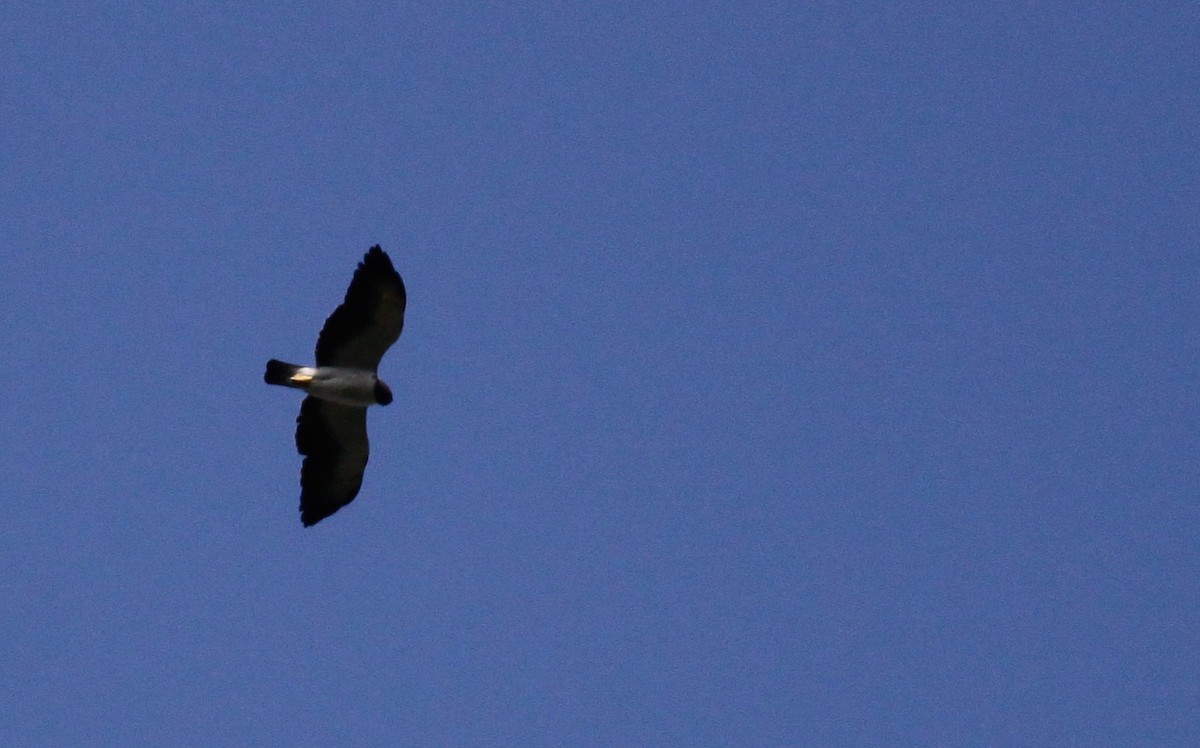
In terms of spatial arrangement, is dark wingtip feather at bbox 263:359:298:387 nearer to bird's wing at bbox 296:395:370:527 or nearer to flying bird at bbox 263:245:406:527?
flying bird at bbox 263:245:406:527

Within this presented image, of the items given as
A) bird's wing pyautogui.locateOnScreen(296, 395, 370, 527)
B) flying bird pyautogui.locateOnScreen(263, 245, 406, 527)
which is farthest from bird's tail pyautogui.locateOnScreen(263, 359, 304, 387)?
bird's wing pyautogui.locateOnScreen(296, 395, 370, 527)

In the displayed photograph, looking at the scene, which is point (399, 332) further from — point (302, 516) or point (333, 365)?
point (302, 516)

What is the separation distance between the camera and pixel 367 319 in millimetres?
23469

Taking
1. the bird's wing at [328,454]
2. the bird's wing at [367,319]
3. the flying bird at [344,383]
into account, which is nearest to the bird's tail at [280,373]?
Answer: the flying bird at [344,383]

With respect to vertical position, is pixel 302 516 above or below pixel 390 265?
below

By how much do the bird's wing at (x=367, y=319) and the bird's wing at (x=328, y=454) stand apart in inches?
28.8

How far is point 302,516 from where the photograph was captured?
24.5 m

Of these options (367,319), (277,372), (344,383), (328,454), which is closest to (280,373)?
(277,372)

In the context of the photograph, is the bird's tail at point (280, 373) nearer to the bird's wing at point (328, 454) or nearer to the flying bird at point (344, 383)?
the flying bird at point (344, 383)

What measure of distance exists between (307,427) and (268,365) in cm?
109

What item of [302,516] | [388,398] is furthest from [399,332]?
[302,516]

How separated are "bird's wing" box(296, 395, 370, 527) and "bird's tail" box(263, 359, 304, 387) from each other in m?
0.60

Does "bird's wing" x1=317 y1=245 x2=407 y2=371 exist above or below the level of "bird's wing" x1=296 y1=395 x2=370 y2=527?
above

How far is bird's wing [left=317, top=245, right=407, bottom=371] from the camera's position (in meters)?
23.1
